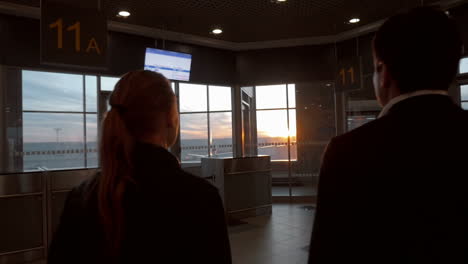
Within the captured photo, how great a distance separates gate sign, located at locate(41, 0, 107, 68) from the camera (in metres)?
3.81

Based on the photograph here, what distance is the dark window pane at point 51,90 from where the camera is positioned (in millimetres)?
17516

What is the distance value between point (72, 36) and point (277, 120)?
249 inches

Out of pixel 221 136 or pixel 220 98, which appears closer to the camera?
pixel 220 98

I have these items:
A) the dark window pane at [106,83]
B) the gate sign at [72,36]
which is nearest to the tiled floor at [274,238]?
the gate sign at [72,36]

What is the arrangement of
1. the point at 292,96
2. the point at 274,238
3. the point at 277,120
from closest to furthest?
the point at 274,238 < the point at 292,96 < the point at 277,120

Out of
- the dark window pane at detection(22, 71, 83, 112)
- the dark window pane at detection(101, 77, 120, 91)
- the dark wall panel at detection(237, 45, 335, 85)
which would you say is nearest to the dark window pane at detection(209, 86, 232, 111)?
the dark wall panel at detection(237, 45, 335, 85)

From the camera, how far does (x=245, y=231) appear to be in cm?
572

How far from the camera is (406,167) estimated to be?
2.88 ft

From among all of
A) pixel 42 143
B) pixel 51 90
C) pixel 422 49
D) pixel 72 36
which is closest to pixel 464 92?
pixel 72 36

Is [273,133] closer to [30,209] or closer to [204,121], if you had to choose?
[204,121]

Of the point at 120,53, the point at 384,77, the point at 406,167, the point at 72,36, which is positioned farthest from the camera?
the point at 120,53

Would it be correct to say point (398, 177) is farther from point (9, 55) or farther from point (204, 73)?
point (204, 73)

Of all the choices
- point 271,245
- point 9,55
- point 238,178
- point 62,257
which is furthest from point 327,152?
point 9,55

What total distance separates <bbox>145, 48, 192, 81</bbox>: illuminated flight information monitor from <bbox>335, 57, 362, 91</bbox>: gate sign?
10.2 feet
